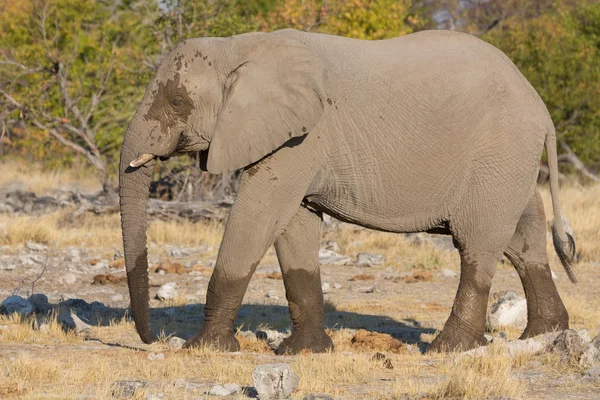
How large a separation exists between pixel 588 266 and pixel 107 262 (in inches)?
238

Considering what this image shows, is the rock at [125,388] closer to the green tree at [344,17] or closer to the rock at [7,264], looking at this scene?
the rock at [7,264]

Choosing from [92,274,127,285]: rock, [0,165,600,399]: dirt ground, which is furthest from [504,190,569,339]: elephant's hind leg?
[92,274,127,285]: rock

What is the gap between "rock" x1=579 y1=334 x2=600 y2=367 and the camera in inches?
287

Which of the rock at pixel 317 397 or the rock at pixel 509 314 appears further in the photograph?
the rock at pixel 509 314

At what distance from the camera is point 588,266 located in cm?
1417

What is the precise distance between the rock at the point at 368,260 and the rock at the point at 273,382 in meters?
7.89

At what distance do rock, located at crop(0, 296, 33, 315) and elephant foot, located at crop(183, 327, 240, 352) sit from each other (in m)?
2.20

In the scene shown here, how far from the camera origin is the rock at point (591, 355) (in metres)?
7.29

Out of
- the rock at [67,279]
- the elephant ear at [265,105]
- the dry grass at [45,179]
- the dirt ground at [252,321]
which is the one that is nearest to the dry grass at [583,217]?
the dirt ground at [252,321]

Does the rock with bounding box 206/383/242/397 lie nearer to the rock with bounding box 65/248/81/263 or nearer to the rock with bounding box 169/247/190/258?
the rock with bounding box 65/248/81/263

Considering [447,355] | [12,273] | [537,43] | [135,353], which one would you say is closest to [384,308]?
[447,355]

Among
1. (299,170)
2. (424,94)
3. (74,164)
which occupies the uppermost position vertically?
(424,94)

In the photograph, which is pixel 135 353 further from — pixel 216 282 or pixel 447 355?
pixel 447 355

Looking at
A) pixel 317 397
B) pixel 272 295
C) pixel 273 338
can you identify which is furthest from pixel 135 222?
pixel 272 295
